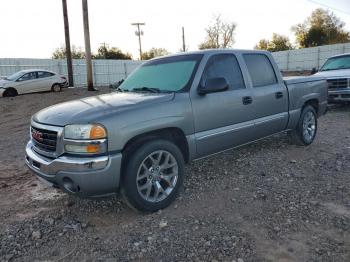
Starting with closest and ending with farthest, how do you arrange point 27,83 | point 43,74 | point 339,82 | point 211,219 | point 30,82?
point 211,219
point 339,82
point 27,83
point 30,82
point 43,74

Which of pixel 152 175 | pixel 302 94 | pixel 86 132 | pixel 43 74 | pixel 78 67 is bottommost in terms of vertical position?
pixel 152 175

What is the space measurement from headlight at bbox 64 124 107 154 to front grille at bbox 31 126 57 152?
0.27 m

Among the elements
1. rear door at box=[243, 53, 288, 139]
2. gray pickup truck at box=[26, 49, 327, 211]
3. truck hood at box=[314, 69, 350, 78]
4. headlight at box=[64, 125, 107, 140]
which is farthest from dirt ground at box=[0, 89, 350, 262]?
truck hood at box=[314, 69, 350, 78]

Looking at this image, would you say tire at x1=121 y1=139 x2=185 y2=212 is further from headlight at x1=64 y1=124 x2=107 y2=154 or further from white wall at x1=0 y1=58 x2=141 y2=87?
white wall at x1=0 y1=58 x2=141 y2=87

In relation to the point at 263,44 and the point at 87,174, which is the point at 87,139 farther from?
the point at 263,44

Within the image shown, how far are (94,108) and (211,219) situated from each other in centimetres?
177

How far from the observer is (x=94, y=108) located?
3.89 m

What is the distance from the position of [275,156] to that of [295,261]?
10.2 feet

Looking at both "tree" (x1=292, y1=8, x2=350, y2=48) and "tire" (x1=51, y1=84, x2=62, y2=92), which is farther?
"tree" (x1=292, y1=8, x2=350, y2=48)

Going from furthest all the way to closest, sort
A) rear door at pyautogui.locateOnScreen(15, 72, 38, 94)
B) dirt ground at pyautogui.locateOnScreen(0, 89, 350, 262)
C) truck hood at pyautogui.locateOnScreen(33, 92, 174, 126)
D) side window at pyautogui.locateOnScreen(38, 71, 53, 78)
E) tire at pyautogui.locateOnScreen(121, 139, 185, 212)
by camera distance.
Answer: side window at pyautogui.locateOnScreen(38, 71, 53, 78) < rear door at pyautogui.locateOnScreen(15, 72, 38, 94) < tire at pyautogui.locateOnScreen(121, 139, 185, 212) < truck hood at pyautogui.locateOnScreen(33, 92, 174, 126) < dirt ground at pyautogui.locateOnScreen(0, 89, 350, 262)

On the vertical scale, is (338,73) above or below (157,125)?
above

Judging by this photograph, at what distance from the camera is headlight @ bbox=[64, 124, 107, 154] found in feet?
11.7

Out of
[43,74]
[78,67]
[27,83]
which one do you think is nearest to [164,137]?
[27,83]

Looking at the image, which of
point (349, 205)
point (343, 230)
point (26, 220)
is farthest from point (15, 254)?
point (349, 205)
